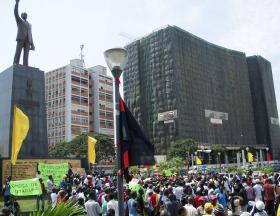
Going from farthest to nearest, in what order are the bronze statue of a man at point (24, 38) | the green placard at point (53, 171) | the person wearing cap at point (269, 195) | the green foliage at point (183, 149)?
the green foliage at point (183, 149) → the bronze statue of a man at point (24, 38) → the green placard at point (53, 171) → the person wearing cap at point (269, 195)

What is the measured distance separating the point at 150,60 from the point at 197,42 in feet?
54.6

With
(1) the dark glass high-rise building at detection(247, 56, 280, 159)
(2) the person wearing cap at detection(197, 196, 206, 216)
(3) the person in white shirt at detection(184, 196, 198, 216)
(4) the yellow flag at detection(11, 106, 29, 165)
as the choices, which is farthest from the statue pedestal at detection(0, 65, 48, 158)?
(1) the dark glass high-rise building at detection(247, 56, 280, 159)

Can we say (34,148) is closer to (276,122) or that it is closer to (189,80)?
(189,80)

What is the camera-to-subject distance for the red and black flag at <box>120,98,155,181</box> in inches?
285

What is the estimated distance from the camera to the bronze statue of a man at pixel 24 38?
28.2 m

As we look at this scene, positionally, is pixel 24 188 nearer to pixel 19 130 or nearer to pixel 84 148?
pixel 19 130

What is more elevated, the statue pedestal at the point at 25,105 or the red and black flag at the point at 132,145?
the statue pedestal at the point at 25,105

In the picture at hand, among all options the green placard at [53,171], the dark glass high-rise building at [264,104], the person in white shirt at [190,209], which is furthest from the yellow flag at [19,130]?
the dark glass high-rise building at [264,104]

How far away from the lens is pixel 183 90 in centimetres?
9981

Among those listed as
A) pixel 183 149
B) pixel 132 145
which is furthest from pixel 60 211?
pixel 183 149

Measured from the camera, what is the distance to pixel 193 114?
4050 inches

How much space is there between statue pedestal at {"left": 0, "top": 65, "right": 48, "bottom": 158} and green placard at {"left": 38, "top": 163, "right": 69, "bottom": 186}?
19.9ft

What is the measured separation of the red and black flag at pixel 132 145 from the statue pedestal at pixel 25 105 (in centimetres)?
2026

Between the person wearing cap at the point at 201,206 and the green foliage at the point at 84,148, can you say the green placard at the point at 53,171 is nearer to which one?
the person wearing cap at the point at 201,206
